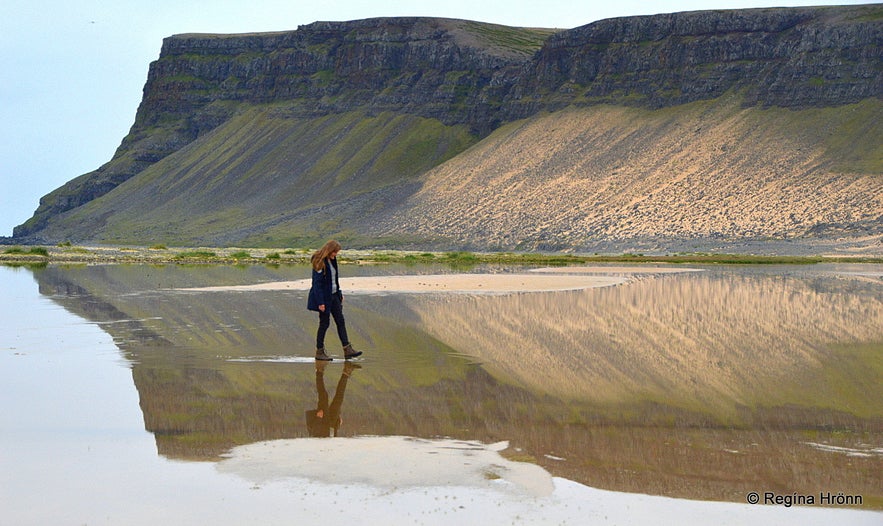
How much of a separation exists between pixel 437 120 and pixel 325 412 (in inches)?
5523

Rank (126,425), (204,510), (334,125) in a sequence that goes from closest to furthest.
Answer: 1. (204,510)
2. (126,425)
3. (334,125)

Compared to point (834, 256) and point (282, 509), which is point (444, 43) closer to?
point (834, 256)

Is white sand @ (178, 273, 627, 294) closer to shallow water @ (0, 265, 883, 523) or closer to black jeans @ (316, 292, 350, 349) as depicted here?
shallow water @ (0, 265, 883, 523)

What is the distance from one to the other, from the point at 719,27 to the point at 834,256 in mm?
51616

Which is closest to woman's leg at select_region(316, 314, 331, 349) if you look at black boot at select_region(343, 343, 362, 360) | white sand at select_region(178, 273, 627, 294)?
black boot at select_region(343, 343, 362, 360)

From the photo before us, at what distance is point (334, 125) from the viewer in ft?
514

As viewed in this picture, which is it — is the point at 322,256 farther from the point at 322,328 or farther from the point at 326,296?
the point at 322,328

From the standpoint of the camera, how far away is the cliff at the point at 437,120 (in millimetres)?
110812

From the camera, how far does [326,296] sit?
1797cm

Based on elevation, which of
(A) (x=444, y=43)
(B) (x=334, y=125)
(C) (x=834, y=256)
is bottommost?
(C) (x=834, y=256)

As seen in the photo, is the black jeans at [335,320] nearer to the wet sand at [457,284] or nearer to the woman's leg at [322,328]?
the woman's leg at [322,328]

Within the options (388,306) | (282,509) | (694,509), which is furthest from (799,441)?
(388,306)

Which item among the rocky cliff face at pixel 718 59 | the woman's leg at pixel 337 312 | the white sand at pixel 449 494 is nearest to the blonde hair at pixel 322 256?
the woman's leg at pixel 337 312

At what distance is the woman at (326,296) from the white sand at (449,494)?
23.4 ft
